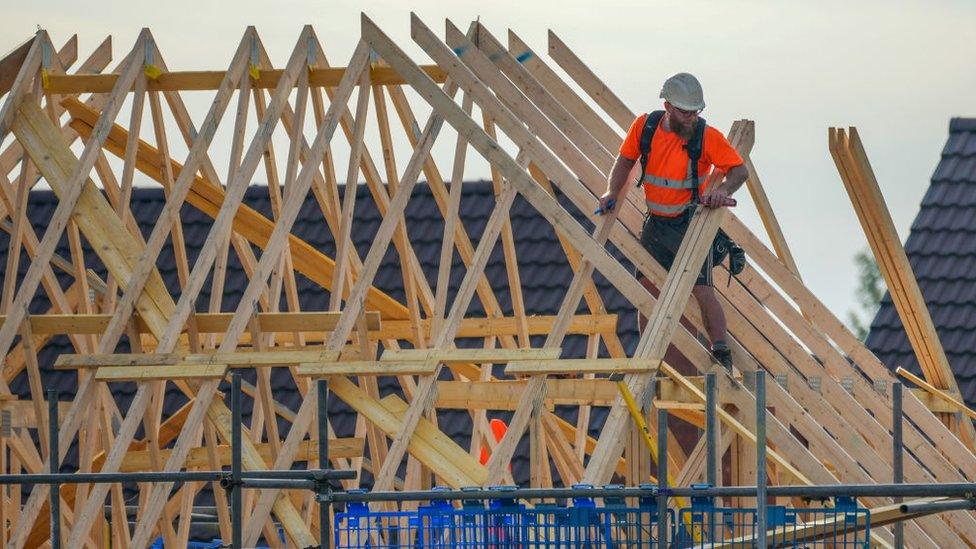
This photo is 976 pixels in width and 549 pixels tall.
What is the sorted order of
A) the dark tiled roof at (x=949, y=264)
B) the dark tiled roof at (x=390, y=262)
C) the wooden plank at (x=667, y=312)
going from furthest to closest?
the dark tiled roof at (x=390, y=262), the dark tiled roof at (x=949, y=264), the wooden plank at (x=667, y=312)

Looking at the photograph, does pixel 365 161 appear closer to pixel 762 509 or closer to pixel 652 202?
pixel 652 202

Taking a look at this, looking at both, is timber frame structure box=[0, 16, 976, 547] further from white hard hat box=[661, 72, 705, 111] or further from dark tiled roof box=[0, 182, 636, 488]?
dark tiled roof box=[0, 182, 636, 488]

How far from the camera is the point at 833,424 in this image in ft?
43.3

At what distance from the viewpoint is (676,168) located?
1342 cm

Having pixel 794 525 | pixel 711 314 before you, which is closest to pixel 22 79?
pixel 711 314

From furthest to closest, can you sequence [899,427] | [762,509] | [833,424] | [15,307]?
[15,307] < [833,424] < [899,427] < [762,509]

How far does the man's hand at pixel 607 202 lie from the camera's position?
13336 mm

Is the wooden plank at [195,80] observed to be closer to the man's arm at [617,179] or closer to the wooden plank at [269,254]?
the wooden plank at [269,254]

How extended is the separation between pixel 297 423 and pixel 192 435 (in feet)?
2.17

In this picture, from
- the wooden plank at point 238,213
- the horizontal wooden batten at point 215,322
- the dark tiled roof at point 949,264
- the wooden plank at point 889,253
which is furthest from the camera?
the dark tiled roof at point 949,264

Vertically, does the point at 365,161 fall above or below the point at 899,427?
above

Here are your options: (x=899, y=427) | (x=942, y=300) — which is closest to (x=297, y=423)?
(x=899, y=427)

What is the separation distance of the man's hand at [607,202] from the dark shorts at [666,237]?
0.31 m

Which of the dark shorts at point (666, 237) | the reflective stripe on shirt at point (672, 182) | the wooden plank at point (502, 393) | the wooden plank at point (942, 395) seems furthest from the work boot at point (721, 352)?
the wooden plank at point (942, 395)
